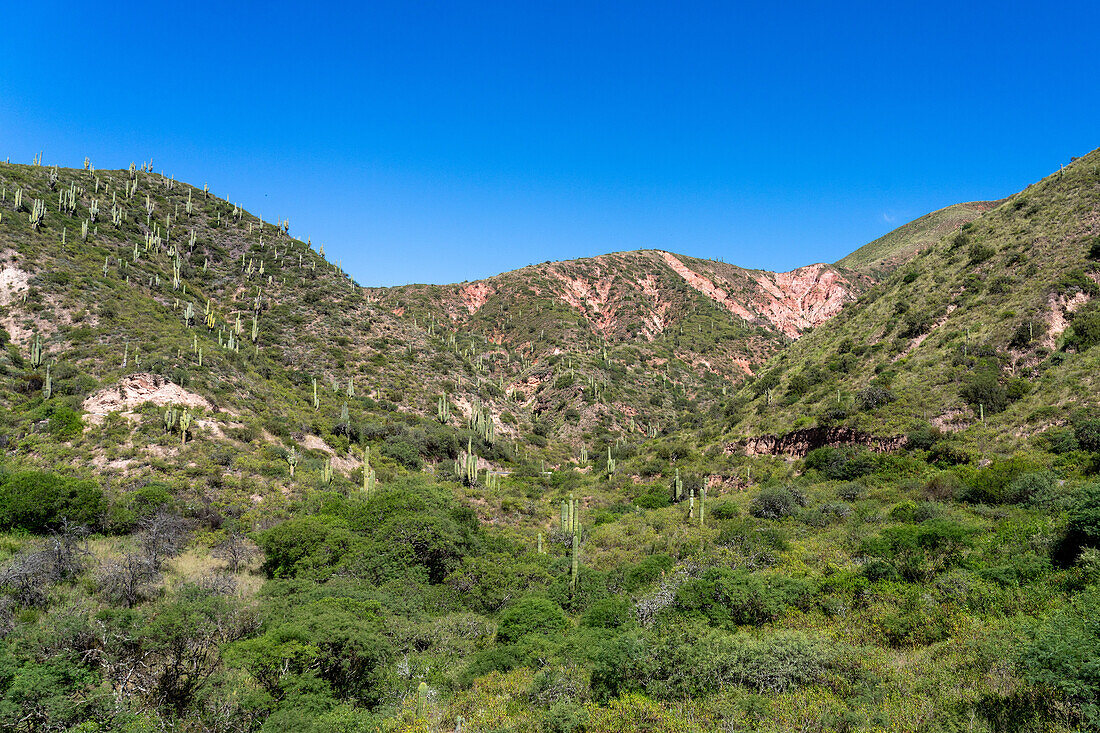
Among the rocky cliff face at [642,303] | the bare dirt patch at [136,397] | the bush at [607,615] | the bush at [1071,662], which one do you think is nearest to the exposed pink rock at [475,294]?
the rocky cliff face at [642,303]

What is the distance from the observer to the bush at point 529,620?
13664 millimetres

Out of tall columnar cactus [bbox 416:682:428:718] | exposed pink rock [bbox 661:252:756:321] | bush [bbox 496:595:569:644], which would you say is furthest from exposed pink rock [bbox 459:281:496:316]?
tall columnar cactus [bbox 416:682:428:718]

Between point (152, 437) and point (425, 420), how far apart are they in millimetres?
17950

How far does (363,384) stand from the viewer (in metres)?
41.0

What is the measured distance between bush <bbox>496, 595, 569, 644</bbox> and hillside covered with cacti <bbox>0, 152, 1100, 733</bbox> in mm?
133

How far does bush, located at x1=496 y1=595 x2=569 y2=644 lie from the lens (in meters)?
13.7

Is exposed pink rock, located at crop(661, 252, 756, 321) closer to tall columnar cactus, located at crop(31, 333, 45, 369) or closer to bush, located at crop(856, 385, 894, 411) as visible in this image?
bush, located at crop(856, 385, 894, 411)

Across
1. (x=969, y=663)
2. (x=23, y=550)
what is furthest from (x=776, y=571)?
(x=23, y=550)

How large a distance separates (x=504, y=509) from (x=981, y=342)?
26513 mm

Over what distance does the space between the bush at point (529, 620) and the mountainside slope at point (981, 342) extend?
19767 millimetres

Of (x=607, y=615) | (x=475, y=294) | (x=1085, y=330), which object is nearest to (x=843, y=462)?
(x=1085, y=330)

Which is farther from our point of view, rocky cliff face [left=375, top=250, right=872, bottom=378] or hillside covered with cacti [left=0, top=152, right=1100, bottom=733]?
rocky cliff face [left=375, top=250, right=872, bottom=378]

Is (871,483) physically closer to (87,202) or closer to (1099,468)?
(1099,468)

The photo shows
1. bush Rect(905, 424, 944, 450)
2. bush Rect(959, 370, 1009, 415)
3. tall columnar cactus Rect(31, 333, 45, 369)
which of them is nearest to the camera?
bush Rect(959, 370, 1009, 415)
